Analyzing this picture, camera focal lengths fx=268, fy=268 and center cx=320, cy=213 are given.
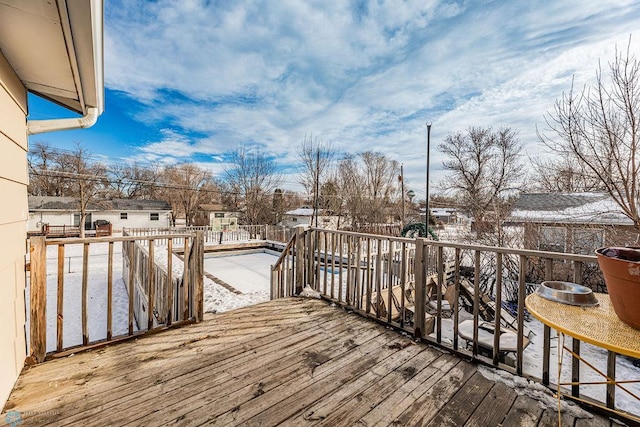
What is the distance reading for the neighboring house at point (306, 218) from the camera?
803 inches

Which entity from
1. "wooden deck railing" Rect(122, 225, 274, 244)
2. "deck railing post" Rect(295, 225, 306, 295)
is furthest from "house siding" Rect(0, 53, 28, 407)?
"wooden deck railing" Rect(122, 225, 274, 244)

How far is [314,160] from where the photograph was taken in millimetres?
17766

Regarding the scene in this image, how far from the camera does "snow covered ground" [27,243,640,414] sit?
4.42 meters

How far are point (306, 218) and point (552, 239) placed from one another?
60.8 ft

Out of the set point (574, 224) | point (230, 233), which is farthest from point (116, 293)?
point (574, 224)

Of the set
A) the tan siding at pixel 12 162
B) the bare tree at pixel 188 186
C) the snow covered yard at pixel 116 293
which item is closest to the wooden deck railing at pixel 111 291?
the snow covered yard at pixel 116 293

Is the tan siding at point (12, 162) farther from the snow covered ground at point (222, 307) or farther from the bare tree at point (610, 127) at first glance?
the bare tree at point (610, 127)

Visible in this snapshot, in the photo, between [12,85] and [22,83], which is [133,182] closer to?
[22,83]

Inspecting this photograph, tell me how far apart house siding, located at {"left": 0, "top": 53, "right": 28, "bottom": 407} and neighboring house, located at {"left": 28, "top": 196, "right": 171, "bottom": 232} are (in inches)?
994

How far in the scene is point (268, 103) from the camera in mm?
13586

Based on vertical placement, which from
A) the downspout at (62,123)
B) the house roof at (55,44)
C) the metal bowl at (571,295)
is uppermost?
the house roof at (55,44)

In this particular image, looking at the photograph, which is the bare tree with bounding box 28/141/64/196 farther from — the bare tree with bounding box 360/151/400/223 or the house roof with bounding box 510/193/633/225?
the house roof with bounding box 510/193/633/225

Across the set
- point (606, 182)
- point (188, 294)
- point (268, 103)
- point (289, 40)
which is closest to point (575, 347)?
point (188, 294)

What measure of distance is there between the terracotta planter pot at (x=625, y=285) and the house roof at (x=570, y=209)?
19.6 feet
